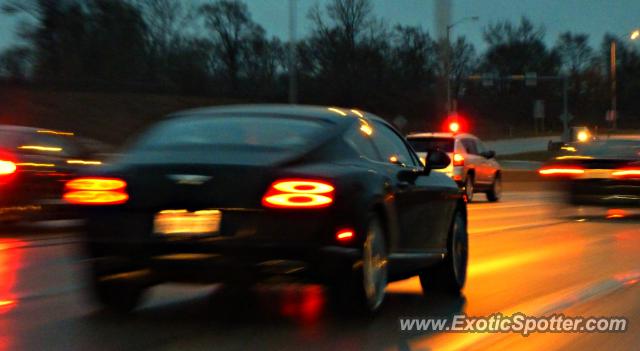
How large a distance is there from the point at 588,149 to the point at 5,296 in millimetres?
13723

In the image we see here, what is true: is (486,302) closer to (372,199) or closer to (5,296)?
(372,199)

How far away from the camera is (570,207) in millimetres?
20141

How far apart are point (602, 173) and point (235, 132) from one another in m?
13.1

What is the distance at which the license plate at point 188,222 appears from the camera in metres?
7.05

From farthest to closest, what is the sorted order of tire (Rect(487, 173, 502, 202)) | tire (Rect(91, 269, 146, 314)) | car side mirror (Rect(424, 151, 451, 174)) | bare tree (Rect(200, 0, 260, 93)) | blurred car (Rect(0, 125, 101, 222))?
bare tree (Rect(200, 0, 260, 93)) < tire (Rect(487, 173, 502, 202)) < blurred car (Rect(0, 125, 101, 222)) < car side mirror (Rect(424, 151, 451, 174)) < tire (Rect(91, 269, 146, 314))

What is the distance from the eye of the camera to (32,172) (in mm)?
15312

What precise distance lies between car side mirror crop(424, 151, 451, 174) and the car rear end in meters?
1.87

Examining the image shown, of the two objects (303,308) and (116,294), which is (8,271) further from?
(303,308)

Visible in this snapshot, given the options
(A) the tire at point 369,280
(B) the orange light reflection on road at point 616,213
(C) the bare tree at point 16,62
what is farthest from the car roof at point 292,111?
(C) the bare tree at point 16,62

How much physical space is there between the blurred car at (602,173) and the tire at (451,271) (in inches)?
408

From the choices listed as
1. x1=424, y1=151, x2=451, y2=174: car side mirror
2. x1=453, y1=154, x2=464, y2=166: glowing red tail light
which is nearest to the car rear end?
x1=424, y1=151, x2=451, y2=174: car side mirror

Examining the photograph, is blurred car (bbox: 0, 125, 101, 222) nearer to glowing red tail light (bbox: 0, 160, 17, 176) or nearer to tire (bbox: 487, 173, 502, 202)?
glowing red tail light (bbox: 0, 160, 17, 176)

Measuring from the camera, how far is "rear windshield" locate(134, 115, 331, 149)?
7.67m

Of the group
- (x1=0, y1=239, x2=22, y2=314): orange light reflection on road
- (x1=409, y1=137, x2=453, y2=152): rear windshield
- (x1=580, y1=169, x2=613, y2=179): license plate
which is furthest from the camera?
(x1=409, y1=137, x2=453, y2=152): rear windshield
